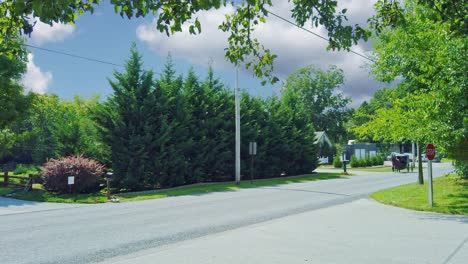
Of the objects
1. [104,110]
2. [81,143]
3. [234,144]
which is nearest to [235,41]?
[104,110]

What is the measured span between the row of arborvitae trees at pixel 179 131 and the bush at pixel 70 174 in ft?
6.25

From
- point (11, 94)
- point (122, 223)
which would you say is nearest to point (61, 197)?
point (122, 223)

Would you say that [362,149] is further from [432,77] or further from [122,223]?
[122,223]

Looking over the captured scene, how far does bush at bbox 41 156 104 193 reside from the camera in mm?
21281

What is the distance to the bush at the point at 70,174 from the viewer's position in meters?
21.3

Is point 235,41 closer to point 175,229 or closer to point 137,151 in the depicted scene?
point 175,229

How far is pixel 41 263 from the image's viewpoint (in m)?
7.93

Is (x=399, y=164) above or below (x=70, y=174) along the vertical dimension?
above

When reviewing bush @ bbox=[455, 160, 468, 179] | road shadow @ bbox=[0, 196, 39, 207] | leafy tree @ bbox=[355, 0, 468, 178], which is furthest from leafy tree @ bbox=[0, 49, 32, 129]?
bush @ bbox=[455, 160, 468, 179]

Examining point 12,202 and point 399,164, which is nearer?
point 12,202

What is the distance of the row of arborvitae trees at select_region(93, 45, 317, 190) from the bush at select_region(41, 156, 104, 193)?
1.91m

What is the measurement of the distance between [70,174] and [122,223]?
10.1 metres

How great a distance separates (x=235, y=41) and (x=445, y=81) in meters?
9.43

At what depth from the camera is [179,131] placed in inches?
1029
